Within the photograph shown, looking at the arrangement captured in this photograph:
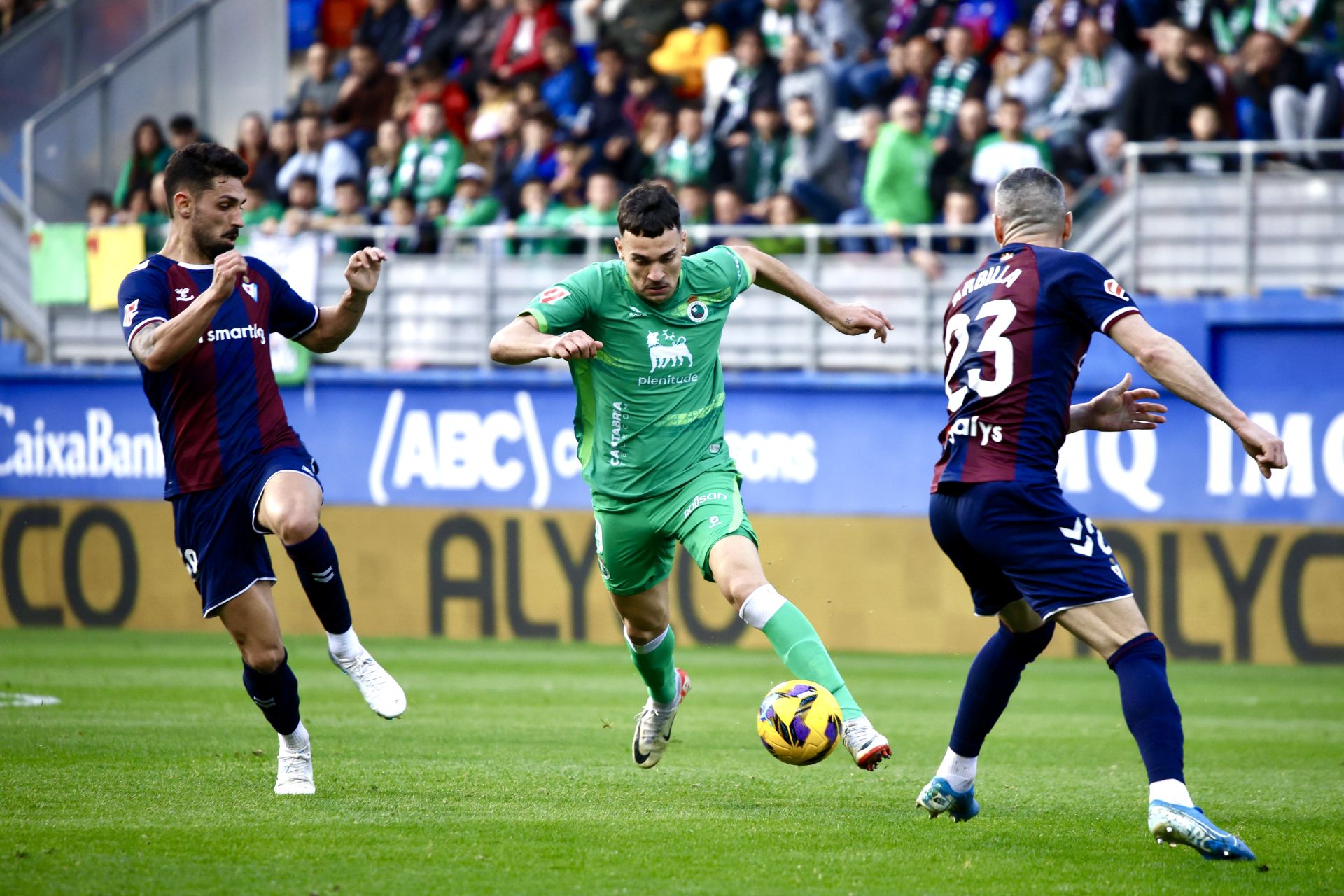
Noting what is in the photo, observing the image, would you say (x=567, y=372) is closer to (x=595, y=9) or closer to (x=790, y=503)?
(x=790, y=503)

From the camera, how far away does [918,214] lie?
16250mm

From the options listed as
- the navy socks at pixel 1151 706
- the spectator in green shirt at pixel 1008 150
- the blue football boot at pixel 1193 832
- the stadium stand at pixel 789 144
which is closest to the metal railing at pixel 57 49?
the stadium stand at pixel 789 144

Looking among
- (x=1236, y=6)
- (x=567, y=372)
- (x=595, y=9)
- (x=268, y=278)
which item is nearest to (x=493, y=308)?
(x=567, y=372)

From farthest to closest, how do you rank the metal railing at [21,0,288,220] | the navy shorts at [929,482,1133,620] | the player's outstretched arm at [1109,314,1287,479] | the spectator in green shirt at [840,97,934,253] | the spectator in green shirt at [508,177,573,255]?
1. the metal railing at [21,0,288,220]
2. the spectator in green shirt at [508,177,573,255]
3. the spectator in green shirt at [840,97,934,253]
4. the navy shorts at [929,482,1133,620]
5. the player's outstretched arm at [1109,314,1287,479]

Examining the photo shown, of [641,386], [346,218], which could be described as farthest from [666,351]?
[346,218]

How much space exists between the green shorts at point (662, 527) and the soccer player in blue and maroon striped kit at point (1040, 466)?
104cm

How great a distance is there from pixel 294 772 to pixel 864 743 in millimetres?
2426

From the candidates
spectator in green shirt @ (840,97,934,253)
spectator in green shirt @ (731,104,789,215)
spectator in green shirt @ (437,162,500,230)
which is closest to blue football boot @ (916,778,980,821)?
spectator in green shirt @ (840,97,934,253)

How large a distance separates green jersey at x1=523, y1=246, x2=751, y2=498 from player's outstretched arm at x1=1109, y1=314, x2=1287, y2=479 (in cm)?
213

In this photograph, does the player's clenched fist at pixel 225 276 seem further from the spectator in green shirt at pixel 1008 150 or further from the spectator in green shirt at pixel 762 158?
the spectator in green shirt at pixel 762 158

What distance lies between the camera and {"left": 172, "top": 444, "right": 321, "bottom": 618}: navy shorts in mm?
6965

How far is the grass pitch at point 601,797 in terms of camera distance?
5.59m

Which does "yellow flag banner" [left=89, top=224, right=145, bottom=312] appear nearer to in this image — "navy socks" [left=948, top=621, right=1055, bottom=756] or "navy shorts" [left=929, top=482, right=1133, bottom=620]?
"navy socks" [left=948, top=621, right=1055, bottom=756]

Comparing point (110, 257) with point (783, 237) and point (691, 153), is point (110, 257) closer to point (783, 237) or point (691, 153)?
point (691, 153)
